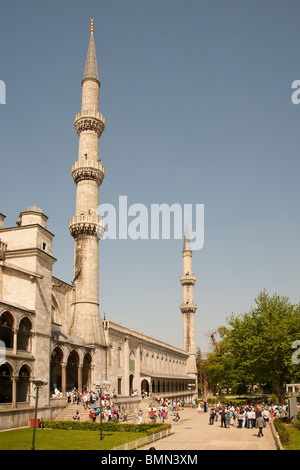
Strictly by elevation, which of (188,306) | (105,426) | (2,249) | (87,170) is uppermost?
(87,170)

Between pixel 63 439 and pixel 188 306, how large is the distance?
223ft

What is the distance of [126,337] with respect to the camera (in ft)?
179

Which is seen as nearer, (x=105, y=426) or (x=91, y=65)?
(x=105, y=426)

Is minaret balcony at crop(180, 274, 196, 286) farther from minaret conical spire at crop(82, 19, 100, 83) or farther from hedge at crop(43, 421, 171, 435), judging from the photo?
hedge at crop(43, 421, 171, 435)

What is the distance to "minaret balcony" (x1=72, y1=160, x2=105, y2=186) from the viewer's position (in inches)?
1975

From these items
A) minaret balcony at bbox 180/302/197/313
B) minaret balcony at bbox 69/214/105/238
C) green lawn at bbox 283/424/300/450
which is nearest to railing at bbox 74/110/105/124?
minaret balcony at bbox 69/214/105/238

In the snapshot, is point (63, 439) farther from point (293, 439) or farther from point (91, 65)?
point (91, 65)

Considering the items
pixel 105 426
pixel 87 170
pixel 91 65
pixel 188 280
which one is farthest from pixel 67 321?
pixel 188 280

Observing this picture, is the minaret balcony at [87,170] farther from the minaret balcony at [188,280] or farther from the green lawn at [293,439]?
the minaret balcony at [188,280]

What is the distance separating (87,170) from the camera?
5012 cm

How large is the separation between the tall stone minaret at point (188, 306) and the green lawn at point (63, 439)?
212 ft

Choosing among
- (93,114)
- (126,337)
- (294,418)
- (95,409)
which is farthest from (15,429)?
(93,114)

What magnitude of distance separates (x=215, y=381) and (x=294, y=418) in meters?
55.0
